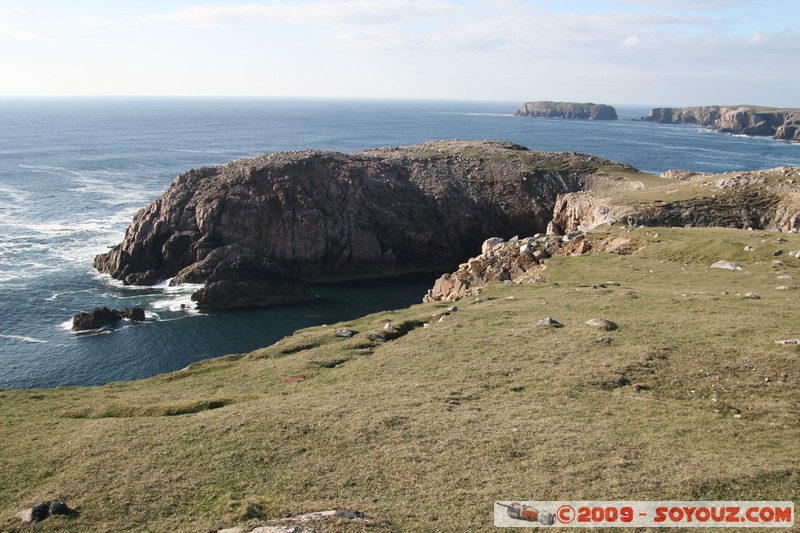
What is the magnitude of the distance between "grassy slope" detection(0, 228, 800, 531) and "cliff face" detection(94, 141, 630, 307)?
130ft

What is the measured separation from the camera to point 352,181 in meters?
86.6

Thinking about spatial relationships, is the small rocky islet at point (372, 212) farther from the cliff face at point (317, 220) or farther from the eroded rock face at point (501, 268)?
the eroded rock face at point (501, 268)

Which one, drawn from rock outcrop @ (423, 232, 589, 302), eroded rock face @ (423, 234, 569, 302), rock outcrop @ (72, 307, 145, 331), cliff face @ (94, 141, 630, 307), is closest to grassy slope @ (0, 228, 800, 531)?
eroded rock face @ (423, 234, 569, 302)

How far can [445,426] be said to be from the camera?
2123 cm

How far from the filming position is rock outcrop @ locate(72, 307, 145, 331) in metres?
57.8

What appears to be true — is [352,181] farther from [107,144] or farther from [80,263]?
[107,144]

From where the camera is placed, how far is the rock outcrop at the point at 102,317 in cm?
5775

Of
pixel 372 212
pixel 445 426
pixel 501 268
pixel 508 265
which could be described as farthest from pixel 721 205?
pixel 445 426

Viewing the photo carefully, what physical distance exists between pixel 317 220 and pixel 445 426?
6184cm

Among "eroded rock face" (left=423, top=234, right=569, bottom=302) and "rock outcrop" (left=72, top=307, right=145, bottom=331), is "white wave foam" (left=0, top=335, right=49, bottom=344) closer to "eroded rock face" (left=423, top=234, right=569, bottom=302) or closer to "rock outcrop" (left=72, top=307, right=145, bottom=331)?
"rock outcrop" (left=72, top=307, right=145, bottom=331)

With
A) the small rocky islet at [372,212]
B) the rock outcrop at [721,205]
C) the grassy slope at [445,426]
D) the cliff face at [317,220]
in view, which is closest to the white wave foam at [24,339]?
the small rocky islet at [372,212]

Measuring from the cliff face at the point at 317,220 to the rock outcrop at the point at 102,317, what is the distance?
7.68 meters

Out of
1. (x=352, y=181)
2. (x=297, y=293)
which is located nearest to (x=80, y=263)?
(x=297, y=293)

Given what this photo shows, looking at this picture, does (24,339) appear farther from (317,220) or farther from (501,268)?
(501,268)
